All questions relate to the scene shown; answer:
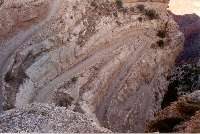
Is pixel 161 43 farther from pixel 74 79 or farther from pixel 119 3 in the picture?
pixel 74 79

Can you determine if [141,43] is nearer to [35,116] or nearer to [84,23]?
[84,23]

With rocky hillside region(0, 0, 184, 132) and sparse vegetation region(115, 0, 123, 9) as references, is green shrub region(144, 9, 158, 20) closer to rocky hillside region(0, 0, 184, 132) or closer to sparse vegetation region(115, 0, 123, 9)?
rocky hillside region(0, 0, 184, 132)

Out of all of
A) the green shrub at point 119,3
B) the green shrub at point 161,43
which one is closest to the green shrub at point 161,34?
the green shrub at point 161,43

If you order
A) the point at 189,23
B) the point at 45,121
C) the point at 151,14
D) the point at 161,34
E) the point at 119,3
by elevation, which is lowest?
the point at 189,23

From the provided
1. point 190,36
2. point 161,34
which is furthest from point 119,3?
point 190,36

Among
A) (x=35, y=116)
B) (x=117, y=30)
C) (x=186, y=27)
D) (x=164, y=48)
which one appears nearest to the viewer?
(x=35, y=116)

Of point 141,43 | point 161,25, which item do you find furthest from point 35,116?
point 161,25

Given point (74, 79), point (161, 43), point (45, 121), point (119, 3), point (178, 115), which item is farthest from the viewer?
point (161, 43)
